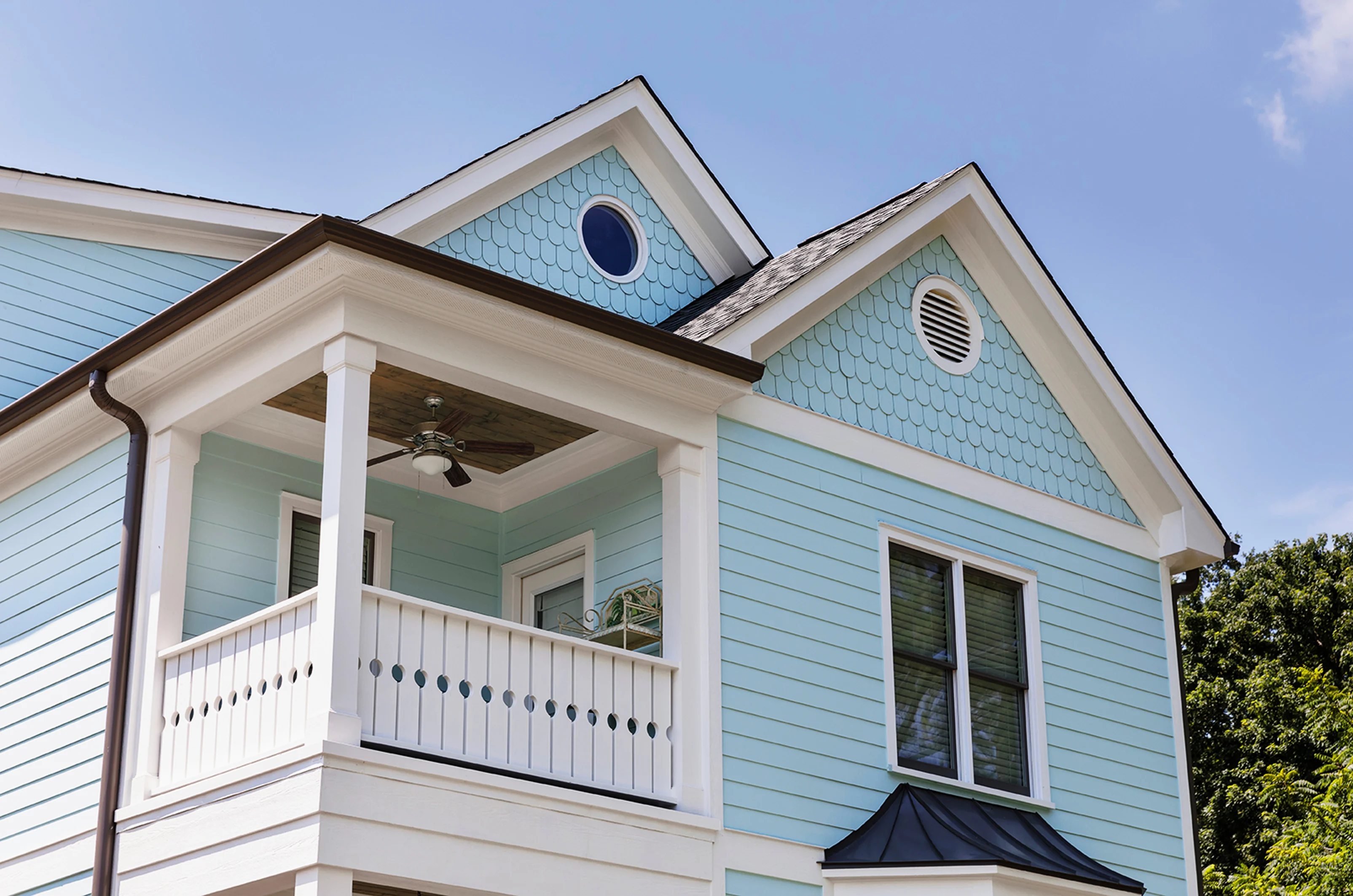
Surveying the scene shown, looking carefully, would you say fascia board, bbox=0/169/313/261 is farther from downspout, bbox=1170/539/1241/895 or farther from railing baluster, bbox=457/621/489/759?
downspout, bbox=1170/539/1241/895

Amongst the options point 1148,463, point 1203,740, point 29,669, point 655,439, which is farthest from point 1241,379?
point 29,669

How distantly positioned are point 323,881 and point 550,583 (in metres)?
4.13

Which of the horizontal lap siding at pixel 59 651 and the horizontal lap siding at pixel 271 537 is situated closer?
the horizontal lap siding at pixel 59 651

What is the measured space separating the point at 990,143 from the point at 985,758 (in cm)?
523

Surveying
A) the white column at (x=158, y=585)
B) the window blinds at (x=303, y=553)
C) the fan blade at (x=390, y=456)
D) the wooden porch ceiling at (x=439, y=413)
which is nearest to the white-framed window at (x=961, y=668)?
the wooden porch ceiling at (x=439, y=413)

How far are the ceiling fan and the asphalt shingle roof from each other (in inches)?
59.0

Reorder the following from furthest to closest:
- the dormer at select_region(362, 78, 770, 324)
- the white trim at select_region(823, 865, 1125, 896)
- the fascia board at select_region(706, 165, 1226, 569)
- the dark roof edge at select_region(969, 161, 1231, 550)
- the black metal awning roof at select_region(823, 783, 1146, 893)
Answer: the dark roof edge at select_region(969, 161, 1231, 550)
the fascia board at select_region(706, 165, 1226, 569)
the dormer at select_region(362, 78, 770, 324)
the black metal awning roof at select_region(823, 783, 1146, 893)
the white trim at select_region(823, 865, 1125, 896)

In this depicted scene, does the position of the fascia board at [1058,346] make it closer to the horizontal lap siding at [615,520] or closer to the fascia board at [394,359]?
the horizontal lap siding at [615,520]

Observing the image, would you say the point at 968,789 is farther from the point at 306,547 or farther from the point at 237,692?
the point at 237,692

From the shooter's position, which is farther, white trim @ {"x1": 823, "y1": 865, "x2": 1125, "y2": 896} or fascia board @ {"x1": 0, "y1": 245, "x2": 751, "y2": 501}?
white trim @ {"x1": 823, "y1": 865, "x2": 1125, "y2": 896}

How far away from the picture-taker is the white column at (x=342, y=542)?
8555mm

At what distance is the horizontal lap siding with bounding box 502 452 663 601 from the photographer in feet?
36.7

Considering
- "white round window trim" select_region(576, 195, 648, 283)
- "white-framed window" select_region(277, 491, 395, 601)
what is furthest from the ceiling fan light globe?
"white round window trim" select_region(576, 195, 648, 283)

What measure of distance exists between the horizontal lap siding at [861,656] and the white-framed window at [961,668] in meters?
0.13
